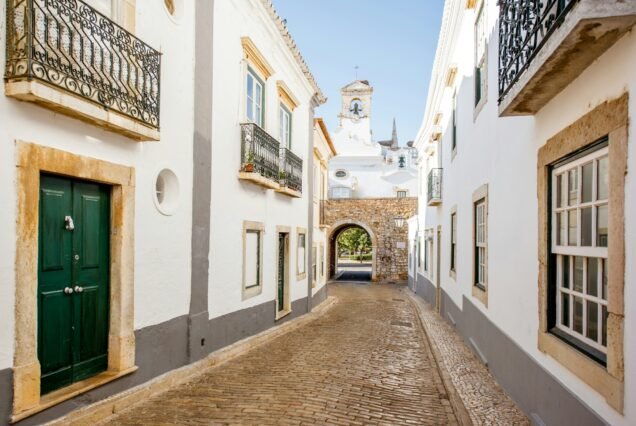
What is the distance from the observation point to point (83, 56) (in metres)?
4.51

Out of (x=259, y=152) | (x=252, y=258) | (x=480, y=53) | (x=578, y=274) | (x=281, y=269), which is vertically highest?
(x=480, y=53)

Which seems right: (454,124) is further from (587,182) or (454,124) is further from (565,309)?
(587,182)

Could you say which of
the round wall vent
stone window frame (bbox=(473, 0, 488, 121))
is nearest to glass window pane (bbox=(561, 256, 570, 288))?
stone window frame (bbox=(473, 0, 488, 121))

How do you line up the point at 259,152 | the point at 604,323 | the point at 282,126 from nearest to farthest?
the point at 604,323 → the point at 259,152 → the point at 282,126

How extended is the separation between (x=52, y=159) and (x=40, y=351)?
174cm

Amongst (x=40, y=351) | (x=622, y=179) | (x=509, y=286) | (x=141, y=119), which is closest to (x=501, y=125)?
(x=509, y=286)

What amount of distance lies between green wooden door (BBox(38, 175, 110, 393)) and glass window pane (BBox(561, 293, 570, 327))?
458 cm

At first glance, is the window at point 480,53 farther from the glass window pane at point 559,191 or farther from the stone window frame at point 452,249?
the glass window pane at point 559,191

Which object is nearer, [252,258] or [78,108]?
[78,108]

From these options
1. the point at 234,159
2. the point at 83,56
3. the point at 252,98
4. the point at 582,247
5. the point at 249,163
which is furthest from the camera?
the point at 252,98

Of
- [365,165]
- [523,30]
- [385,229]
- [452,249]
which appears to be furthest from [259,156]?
[365,165]

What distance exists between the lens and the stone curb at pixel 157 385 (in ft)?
14.7

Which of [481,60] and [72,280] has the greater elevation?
[481,60]

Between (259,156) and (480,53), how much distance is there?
168 inches
